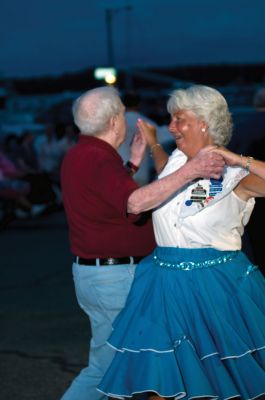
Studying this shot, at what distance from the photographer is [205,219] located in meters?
4.41

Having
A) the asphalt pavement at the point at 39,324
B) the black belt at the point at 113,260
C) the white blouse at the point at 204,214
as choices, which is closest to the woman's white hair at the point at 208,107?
the white blouse at the point at 204,214

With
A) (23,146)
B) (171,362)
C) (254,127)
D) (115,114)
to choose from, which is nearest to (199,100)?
(115,114)

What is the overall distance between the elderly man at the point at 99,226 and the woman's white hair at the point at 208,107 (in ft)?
1.25

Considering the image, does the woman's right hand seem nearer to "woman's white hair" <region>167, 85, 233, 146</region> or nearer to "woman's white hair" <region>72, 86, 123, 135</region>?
"woman's white hair" <region>72, 86, 123, 135</region>

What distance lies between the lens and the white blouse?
4402 mm

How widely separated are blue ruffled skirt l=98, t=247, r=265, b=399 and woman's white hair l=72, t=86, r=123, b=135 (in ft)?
2.26

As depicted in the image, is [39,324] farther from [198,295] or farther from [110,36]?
[110,36]

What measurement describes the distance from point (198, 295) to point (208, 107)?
33.4 inches

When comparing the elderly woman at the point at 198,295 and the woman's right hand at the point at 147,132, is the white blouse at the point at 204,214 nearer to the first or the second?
the elderly woman at the point at 198,295

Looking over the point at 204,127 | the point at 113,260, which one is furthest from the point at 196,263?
the point at 204,127

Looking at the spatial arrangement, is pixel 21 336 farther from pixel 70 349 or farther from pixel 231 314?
pixel 231 314

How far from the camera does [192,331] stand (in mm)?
4324

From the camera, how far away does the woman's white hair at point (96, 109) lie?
464cm

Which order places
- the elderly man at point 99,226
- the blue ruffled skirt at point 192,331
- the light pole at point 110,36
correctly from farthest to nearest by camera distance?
the light pole at point 110,36 → the elderly man at point 99,226 → the blue ruffled skirt at point 192,331
